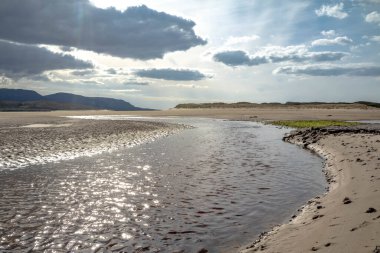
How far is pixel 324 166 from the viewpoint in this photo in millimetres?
23172

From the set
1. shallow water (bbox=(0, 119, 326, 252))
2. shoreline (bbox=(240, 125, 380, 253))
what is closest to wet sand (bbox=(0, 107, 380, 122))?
shallow water (bbox=(0, 119, 326, 252))

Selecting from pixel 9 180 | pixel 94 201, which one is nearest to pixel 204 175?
pixel 94 201

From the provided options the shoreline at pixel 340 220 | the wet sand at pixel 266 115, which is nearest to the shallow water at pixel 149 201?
the shoreline at pixel 340 220

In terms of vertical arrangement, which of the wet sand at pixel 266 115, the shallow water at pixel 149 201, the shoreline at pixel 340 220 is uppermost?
the wet sand at pixel 266 115

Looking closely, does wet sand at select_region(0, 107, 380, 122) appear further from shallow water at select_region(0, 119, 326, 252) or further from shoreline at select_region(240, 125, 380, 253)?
shoreline at select_region(240, 125, 380, 253)

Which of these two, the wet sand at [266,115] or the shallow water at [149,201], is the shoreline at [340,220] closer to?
the shallow water at [149,201]

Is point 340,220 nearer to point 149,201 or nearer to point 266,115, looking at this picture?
point 149,201

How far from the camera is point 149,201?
14.7 metres

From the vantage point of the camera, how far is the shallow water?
34.9 feet

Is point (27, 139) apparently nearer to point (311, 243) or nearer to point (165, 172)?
point (165, 172)

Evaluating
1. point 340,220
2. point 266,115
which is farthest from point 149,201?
point 266,115

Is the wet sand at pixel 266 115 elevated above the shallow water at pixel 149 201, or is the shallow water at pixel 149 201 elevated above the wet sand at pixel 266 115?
the wet sand at pixel 266 115

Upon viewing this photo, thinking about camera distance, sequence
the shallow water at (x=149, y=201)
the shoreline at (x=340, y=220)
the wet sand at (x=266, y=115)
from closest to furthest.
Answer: the shoreline at (x=340, y=220) < the shallow water at (x=149, y=201) < the wet sand at (x=266, y=115)

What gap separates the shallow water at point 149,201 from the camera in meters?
10.6
